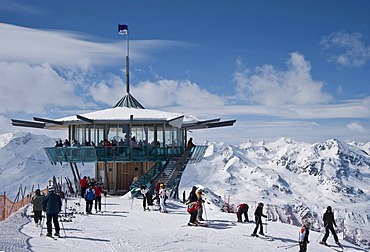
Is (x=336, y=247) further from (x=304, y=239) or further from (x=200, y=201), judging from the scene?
(x=200, y=201)

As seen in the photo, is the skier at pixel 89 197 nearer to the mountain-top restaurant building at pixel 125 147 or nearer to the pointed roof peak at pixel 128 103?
the mountain-top restaurant building at pixel 125 147

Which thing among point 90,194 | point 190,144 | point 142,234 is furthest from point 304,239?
point 190,144

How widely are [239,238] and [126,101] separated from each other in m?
24.1

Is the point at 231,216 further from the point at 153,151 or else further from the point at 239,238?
the point at 153,151

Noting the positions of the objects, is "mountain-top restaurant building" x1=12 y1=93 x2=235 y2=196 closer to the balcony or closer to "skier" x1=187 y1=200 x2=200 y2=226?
the balcony

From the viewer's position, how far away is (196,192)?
24.2 meters

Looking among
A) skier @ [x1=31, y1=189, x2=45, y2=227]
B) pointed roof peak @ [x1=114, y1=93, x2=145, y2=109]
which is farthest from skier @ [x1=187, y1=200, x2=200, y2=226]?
pointed roof peak @ [x1=114, y1=93, x2=145, y2=109]

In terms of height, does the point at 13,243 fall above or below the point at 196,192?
below

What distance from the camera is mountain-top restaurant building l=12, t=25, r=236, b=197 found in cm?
3744

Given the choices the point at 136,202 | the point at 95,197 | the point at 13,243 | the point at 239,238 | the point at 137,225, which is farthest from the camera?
the point at 136,202

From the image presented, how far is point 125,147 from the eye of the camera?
123 feet

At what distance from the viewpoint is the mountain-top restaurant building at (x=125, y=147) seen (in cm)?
3744

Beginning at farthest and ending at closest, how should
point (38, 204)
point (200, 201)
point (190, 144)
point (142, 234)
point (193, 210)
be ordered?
point (190, 144), point (200, 201), point (193, 210), point (142, 234), point (38, 204)

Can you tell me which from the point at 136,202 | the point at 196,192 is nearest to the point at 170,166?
the point at 136,202
